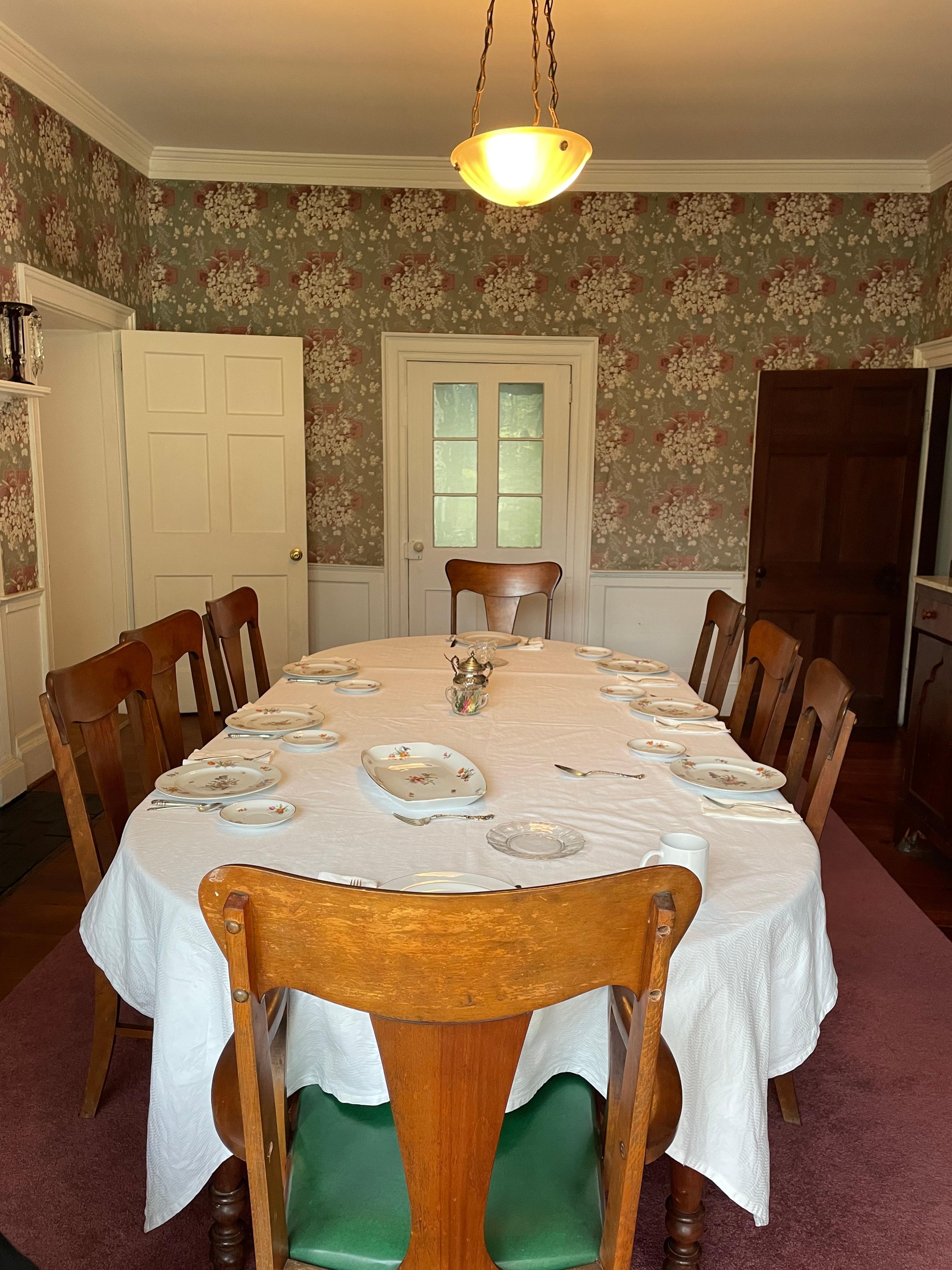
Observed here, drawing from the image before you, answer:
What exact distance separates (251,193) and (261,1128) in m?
5.05

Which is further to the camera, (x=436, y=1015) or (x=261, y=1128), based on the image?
(x=261, y=1128)

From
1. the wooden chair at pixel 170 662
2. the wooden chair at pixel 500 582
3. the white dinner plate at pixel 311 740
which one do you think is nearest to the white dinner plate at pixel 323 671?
the wooden chair at pixel 170 662

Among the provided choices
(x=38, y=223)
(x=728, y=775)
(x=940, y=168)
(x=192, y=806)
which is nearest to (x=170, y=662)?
(x=192, y=806)

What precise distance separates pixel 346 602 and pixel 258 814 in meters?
3.76

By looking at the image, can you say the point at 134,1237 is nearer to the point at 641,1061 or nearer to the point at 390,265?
the point at 641,1061

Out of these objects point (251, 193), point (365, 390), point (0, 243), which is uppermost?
point (251, 193)

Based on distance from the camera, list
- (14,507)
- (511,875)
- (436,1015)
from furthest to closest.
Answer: (14,507), (511,875), (436,1015)

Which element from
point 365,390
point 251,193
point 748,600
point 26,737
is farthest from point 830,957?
point 251,193

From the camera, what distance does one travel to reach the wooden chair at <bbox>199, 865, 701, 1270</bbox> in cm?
91

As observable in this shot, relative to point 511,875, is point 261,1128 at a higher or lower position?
lower

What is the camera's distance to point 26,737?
13.3 feet

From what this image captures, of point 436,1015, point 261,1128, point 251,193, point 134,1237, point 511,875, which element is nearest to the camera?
point 436,1015

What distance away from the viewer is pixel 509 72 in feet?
12.8

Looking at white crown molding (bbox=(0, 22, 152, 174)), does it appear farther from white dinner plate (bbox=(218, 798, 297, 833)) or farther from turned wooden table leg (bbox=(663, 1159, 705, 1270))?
turned wooden table leg (bbox=(663, 1159, 705, 1270))
